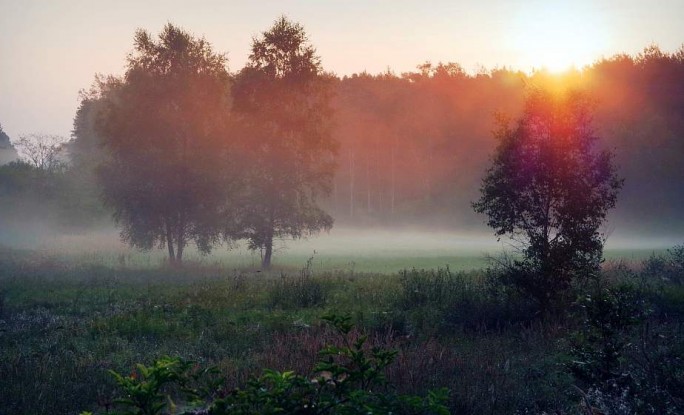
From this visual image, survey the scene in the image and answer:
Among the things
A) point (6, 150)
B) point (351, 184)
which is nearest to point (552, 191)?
point (351, 184)

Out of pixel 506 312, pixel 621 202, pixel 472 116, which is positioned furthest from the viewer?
pixel 472 116

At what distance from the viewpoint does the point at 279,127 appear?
3325 cm

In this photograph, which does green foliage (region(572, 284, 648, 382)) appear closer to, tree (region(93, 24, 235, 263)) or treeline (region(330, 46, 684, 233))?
tree (region(93, 24, 235, 263))

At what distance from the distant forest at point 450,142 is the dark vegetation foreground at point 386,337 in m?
41.2

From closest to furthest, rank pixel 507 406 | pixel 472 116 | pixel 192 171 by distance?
pixel 507 406, pixel 192 171, pixel 472 116

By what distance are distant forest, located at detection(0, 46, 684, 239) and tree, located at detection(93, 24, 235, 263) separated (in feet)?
74.9

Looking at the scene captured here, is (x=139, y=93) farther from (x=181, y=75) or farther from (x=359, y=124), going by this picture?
(x=359, y=124)

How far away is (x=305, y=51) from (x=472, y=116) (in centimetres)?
4517

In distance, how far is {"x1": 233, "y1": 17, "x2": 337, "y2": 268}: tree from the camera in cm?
3316

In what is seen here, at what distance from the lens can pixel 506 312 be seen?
1421 centimetres

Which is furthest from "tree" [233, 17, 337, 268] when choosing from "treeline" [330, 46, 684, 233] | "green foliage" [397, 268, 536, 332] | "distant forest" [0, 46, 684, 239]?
"treeline" [330, 46, 684, 233]

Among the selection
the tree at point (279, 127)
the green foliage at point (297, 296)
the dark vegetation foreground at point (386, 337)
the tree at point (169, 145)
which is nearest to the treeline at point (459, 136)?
the tree at point (279, 127)

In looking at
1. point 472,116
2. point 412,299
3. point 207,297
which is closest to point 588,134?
point 412,299

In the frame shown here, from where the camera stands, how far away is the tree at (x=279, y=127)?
3316 centimetres
